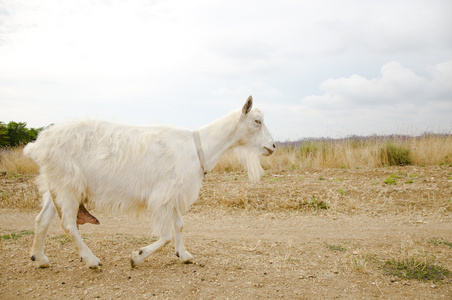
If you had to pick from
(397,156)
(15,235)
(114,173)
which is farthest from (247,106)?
(397,156)

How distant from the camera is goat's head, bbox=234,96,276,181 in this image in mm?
5000

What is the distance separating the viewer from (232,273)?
170 inches

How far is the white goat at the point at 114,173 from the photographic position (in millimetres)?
4141

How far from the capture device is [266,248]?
5324 mm

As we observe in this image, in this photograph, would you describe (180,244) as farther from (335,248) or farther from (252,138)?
(335,248)

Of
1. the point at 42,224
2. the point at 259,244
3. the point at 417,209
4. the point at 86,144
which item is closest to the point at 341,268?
the point at 259,244

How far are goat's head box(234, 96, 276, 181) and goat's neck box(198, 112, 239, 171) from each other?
12 cm

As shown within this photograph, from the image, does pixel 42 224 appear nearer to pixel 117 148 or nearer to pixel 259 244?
pixel 117 148

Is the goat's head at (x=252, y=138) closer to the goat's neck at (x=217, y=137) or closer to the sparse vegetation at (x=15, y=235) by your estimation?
the goat's neck at (x=217, y=137)

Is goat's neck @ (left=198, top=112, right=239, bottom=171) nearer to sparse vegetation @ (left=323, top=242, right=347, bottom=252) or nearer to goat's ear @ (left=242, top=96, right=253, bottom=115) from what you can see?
goat's ear @ (left=242, top=96, right=253, bottom=115)

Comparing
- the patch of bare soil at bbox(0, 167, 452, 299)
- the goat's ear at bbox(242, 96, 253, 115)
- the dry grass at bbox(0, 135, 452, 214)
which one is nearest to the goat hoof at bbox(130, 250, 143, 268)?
the patch of bare soil at bbox(0, 167, 452, 299)

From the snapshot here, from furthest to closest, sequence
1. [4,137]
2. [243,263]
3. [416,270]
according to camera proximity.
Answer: [4,137] → [243,263] → [416,270]

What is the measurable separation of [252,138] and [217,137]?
0.56m

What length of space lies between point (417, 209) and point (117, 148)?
6830 millimetres
